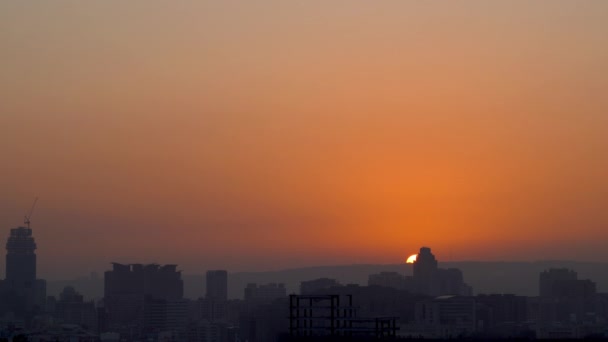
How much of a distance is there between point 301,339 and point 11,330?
125m

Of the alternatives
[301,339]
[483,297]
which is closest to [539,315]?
[483,297]

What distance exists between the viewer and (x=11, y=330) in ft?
584

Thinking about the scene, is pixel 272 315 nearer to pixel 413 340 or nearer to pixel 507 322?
pixel 507 322

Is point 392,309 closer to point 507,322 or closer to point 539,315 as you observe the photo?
point 507,322

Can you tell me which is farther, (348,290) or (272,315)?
(348,290)

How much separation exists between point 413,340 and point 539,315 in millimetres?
115448

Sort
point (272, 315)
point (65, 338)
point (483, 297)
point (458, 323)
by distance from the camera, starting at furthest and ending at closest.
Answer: point (65, 338)
point (483, 297)
point (458, 323)
point (272, 315)

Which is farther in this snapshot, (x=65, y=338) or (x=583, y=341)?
(x=65, y=338)

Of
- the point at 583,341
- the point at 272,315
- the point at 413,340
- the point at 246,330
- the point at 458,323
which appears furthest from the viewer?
the point at 246,330

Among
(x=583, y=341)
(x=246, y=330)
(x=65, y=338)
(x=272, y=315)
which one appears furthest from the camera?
(x=65, y=338)

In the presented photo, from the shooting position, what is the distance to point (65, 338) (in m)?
179

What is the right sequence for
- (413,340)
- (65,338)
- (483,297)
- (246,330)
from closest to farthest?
1. (413,340)
2. (246,330)
3. (483,297)
4. (65,338)

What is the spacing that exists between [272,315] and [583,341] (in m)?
80.0

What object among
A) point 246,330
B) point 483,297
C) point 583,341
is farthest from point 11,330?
point 583,341
